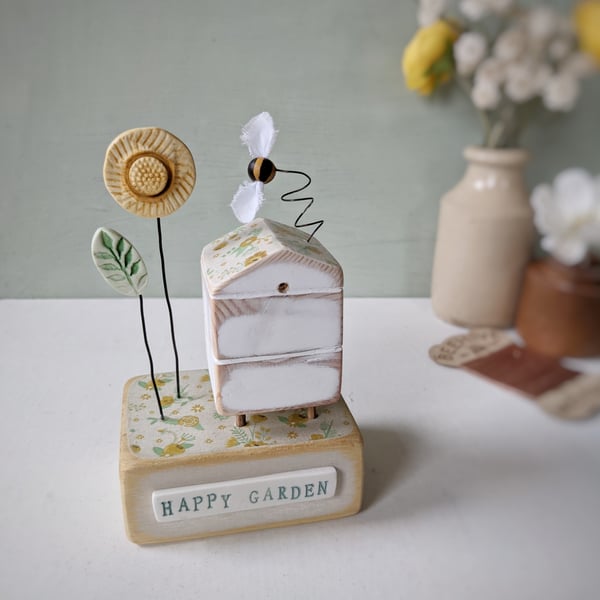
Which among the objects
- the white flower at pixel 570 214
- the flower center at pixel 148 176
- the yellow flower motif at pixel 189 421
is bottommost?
the yellow flower motif at pixel 189 421

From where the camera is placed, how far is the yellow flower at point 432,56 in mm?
468

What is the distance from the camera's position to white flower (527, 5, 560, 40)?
15.2 inches

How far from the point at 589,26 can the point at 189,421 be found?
1.21 feet

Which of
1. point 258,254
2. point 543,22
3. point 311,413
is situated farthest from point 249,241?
point 543,22

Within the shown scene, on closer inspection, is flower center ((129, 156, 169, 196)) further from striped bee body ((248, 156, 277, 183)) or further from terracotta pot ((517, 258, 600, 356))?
terracotta pot ((517, 258, 600, 356))

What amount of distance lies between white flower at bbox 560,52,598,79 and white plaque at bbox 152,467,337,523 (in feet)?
1.00

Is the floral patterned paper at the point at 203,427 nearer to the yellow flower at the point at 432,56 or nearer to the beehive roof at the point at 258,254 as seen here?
the beehive roof at the point at 258,254

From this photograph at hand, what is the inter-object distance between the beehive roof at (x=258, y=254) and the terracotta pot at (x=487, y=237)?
15cm

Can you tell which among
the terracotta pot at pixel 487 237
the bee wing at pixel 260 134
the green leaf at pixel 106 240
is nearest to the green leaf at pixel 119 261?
the green leaf at pixel 106 240

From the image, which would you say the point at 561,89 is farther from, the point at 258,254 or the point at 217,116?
the point at 217,116

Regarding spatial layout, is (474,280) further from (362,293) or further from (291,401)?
(362,293)

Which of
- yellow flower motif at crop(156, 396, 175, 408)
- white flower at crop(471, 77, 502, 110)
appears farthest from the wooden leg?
white flower at crop(471, 77, 502, 110)

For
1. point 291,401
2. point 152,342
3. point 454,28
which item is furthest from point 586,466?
point 152,342

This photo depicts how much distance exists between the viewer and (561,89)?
39 cm
